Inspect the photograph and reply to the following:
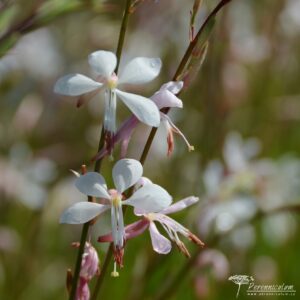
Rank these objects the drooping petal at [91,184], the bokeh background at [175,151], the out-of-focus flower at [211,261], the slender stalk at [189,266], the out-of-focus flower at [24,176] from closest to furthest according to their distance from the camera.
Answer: the drooping petal at [91,184], the slender stalk at [189,266], the out-of-focus flower at [211,261], the bokeh background at [175,151], the out-of-focus flower at [24,176]

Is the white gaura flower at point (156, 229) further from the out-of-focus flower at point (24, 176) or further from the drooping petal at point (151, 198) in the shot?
the out-of-focus flower at point (24, 176)

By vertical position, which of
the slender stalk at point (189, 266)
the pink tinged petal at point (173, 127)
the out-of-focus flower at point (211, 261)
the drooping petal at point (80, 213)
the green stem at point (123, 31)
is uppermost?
the green stem at point (123, 31)

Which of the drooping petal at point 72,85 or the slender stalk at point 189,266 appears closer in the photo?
the drooping petal at point 72,85

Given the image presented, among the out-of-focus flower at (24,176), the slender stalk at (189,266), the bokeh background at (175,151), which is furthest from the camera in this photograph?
the out-of-focus flower at (24,176)

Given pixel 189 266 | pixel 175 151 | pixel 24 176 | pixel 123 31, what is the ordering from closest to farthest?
1. pixel 123 31
2. pixel 189 266
3. pixel 24 176
4. pixel 175 151

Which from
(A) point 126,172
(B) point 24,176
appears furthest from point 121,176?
(B) point 24,176

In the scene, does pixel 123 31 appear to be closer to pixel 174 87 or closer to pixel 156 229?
pixel 174 87

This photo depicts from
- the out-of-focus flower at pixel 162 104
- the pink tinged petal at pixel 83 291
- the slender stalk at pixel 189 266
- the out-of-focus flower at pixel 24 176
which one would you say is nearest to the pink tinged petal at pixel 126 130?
the out-of-focus flower at pixel 162 104

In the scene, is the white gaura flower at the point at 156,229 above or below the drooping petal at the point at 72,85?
below
